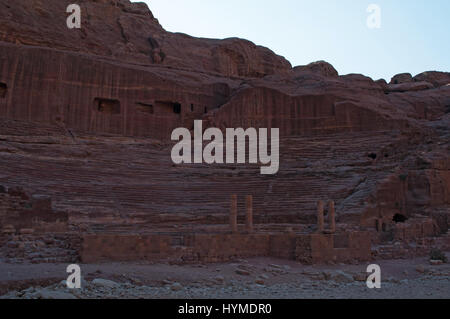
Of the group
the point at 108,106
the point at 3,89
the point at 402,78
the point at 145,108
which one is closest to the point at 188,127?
the point at 145,108

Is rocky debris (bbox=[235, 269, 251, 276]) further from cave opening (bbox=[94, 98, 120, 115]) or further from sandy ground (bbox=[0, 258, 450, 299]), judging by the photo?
cave opening (bbox=[94, 98, 120, 115])

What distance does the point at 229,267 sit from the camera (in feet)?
40.2

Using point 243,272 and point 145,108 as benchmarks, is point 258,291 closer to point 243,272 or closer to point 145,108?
point 243,272

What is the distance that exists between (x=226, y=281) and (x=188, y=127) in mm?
17807

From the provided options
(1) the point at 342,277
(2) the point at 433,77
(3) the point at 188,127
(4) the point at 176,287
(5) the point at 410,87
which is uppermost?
(2) the point at 433,77

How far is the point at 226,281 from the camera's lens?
10586 mm

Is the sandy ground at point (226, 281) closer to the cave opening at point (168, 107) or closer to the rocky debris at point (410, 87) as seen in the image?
A: the cave opening at point (168, 107)

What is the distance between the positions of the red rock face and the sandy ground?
1176mm

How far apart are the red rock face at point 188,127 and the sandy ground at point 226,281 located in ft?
3.86

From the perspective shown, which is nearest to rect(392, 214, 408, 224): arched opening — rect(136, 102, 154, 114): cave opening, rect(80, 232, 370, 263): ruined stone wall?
rect(80, 232, 370, 263): ruined stone wall

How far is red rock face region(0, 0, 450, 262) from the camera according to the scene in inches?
685

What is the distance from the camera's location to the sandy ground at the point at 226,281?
878 centimetres

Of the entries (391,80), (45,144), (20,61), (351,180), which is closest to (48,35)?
(20,61)
